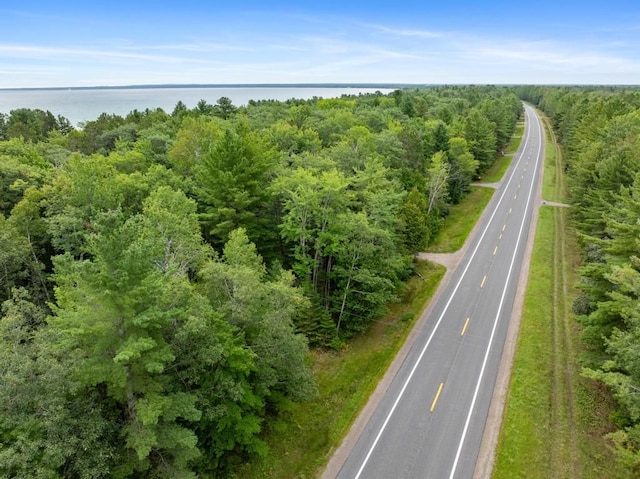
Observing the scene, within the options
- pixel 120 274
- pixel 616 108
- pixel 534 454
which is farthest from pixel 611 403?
pixel 616 108

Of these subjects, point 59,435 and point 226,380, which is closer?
point 59,435

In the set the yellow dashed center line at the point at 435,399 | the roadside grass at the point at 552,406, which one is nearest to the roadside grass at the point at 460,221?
the roadside grass at the point at 552,406

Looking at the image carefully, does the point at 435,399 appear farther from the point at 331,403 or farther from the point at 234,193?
the point at 234,193

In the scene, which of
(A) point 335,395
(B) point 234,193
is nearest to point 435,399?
(A) point 335,395

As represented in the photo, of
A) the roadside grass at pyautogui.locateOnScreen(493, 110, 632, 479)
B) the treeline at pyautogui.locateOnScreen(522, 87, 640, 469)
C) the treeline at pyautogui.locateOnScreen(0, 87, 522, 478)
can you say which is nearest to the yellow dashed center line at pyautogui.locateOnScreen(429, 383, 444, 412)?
the roadside grass at pyautogui.locateOnScreen(493, 110, 632, 479)

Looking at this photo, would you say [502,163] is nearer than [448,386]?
No

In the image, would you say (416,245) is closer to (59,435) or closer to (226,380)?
(226,380)
